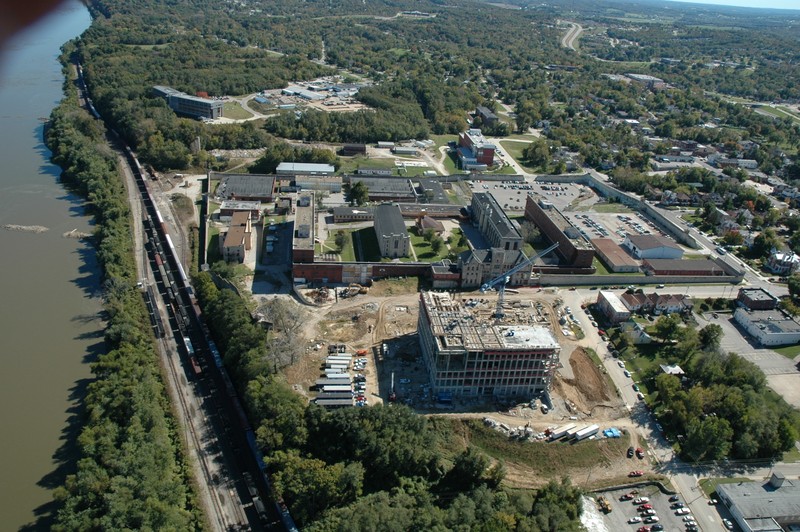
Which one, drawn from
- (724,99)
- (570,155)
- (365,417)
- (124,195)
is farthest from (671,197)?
(724,99)

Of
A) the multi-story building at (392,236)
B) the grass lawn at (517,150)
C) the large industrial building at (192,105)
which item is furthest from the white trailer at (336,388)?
the large industrial building at (192,105)

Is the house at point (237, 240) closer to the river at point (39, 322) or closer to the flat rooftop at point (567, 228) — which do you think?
the river at point (39, 322)

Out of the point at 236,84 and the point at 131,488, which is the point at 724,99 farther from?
the point at 131,488

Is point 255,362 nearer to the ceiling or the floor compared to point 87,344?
nearer to the ceiling

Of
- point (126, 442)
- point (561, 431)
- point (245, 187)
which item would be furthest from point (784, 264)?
point (126, 442)

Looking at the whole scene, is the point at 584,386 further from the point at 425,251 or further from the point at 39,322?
the point at 39,322

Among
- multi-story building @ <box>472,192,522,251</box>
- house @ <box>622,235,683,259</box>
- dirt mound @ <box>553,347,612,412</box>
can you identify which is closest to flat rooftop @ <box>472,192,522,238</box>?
multi-story building @ <box>472,192,522,251</box>

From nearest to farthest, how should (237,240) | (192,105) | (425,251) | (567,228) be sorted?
(237,240) → (425,251) → (567,228) → (192,105)
